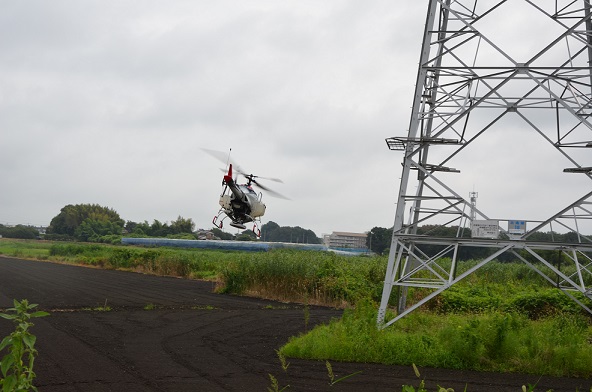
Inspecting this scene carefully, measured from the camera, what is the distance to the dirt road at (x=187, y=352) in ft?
35.2

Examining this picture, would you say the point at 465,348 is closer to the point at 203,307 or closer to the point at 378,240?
the point at 203,307

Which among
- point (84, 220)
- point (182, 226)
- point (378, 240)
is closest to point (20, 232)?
point (84, 220)

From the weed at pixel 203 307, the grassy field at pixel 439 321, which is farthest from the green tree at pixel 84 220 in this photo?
the weed at pixel 203 307

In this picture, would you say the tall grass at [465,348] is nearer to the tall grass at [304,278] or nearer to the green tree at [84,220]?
the tall grass at [304,278]

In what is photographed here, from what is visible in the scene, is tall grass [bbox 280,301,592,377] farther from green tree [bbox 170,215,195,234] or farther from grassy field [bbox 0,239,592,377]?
green tree [bbox 170,215,195,234]

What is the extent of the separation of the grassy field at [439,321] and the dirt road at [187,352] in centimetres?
59

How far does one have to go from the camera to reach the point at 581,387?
11211 millimetres

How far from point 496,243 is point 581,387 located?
11.1 feet

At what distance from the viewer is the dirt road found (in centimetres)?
1074

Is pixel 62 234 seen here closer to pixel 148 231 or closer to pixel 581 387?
pixel 148 231

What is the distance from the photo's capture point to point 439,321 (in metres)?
17.7

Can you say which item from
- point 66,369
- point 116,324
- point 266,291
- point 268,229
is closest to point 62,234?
point 268,229

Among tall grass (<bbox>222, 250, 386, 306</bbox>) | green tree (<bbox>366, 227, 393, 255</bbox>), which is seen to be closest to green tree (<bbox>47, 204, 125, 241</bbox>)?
green tree (<bbox>366, 227, 393, 255</bbox>)

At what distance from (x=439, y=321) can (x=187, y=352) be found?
24.6 ft
